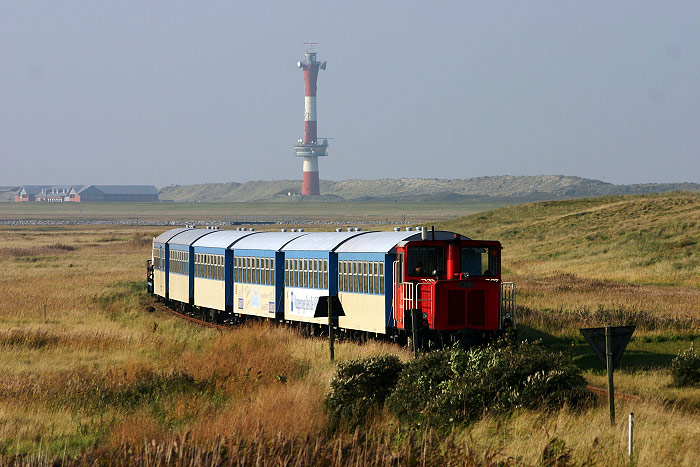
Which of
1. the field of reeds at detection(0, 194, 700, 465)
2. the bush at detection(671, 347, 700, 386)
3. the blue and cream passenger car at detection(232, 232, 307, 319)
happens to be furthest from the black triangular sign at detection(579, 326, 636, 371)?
the blue and cream passenger car at detection(232, 232, 307, 319)

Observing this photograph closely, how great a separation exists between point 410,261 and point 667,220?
187ft

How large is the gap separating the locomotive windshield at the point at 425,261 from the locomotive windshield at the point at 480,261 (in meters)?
0.52

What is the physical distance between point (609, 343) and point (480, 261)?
10.6m

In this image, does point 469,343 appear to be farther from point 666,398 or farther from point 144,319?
point 144,319

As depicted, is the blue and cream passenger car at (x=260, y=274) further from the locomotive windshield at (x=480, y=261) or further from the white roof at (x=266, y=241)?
the locomotive windshield at (x=480, y=261)

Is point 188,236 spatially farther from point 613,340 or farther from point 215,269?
point 613,340

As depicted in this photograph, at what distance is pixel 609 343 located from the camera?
1395cm

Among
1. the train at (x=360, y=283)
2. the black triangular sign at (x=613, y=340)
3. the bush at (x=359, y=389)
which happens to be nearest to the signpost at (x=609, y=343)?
the black triangular sign at (x=613, y=340)

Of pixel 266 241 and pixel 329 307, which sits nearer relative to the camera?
pixel 329 307

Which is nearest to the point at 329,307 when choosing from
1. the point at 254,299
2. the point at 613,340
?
the point at 613,340

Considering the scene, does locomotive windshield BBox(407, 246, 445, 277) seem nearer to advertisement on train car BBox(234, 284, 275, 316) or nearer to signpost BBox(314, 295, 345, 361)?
signpost BBox(314, 295, 345, 361)

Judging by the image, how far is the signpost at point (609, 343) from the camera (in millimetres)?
13930

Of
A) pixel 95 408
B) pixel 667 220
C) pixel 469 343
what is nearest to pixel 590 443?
pixel 95 408

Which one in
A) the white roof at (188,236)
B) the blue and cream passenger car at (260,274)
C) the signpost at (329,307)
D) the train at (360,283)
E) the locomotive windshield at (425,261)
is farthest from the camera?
the white roof at (188,236)
